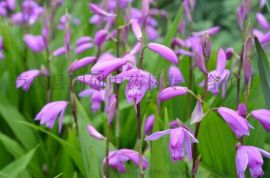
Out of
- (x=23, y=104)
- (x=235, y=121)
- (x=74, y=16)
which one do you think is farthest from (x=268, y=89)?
(x=74, y=16)

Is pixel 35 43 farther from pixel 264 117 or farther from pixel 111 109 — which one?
pixel 264 117

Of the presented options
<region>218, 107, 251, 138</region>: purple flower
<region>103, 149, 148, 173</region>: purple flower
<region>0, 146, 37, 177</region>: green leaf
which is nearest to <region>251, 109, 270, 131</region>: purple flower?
<region>218, 107, 251, 138</region>: purple flower

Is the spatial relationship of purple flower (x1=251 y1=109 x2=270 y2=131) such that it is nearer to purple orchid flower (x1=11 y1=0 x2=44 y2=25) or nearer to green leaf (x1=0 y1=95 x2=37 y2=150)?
green leaf (x1=0 y1=95 x2=37 y2=150)

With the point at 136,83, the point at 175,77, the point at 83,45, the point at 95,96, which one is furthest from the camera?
the point at 83,45

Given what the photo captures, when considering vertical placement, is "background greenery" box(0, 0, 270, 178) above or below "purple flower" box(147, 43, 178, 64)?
below

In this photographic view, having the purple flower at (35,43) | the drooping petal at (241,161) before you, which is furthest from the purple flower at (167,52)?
the purple flower at (35,43)

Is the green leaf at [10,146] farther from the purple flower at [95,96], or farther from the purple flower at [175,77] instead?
the purple flower at [175,77]

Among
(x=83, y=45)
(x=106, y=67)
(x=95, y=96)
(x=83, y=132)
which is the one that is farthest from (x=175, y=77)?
(x=106, y=67)

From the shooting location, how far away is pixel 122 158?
1665 mm

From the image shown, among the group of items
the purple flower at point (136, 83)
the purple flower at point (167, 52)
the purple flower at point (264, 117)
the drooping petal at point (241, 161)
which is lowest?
the drooping petal at point (241, 161)

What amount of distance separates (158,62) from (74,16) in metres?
1.52

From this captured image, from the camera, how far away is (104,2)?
312 cm

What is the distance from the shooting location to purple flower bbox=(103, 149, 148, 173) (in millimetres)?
1633

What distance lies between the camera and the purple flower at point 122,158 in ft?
5.36
